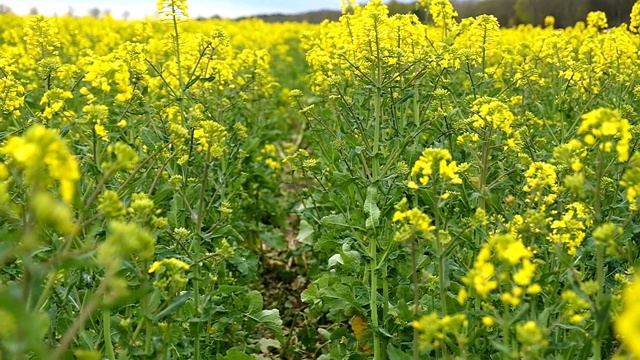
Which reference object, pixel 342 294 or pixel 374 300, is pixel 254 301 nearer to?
pixel 342 294

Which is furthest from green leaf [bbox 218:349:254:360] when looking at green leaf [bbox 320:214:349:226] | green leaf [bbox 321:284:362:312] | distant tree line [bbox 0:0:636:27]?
distant tree line [bbox 0:0:636:27]

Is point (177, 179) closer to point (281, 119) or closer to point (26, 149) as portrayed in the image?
point (26, 149)

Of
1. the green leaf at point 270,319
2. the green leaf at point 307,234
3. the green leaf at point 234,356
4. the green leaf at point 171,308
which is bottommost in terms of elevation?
the green leaf at point 270,319

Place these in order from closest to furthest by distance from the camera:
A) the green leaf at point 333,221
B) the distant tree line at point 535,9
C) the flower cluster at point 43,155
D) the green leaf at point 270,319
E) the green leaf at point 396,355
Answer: the flower cluster at point 43,155, the green leaf at point 396,355, the green leaf at point 333,221, the green leaf at point 270,319, the distant tree line at point 535,9

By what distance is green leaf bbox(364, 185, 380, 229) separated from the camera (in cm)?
325

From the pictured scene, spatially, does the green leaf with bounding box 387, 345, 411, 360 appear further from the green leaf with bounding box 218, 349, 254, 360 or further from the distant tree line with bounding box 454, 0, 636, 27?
the distant tree line with bounding box 454, 0, 636, 27

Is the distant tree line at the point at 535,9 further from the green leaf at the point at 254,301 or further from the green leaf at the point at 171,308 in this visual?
the green leaf at the point at 171,308

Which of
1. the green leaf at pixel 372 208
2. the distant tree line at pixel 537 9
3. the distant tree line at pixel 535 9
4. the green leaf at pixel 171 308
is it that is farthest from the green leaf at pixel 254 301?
the distant tree line at pixel 537 9

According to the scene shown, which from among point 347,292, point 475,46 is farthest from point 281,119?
point 347,292

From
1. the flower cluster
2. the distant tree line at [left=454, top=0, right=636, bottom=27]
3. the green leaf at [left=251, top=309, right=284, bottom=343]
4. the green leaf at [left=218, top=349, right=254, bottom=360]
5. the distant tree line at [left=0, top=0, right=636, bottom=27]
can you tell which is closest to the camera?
the flower cluster

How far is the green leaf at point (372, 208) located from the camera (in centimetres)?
325

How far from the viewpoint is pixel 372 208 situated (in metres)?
3.29

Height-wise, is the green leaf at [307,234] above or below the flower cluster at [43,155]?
below

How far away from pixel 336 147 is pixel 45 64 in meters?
1.80
